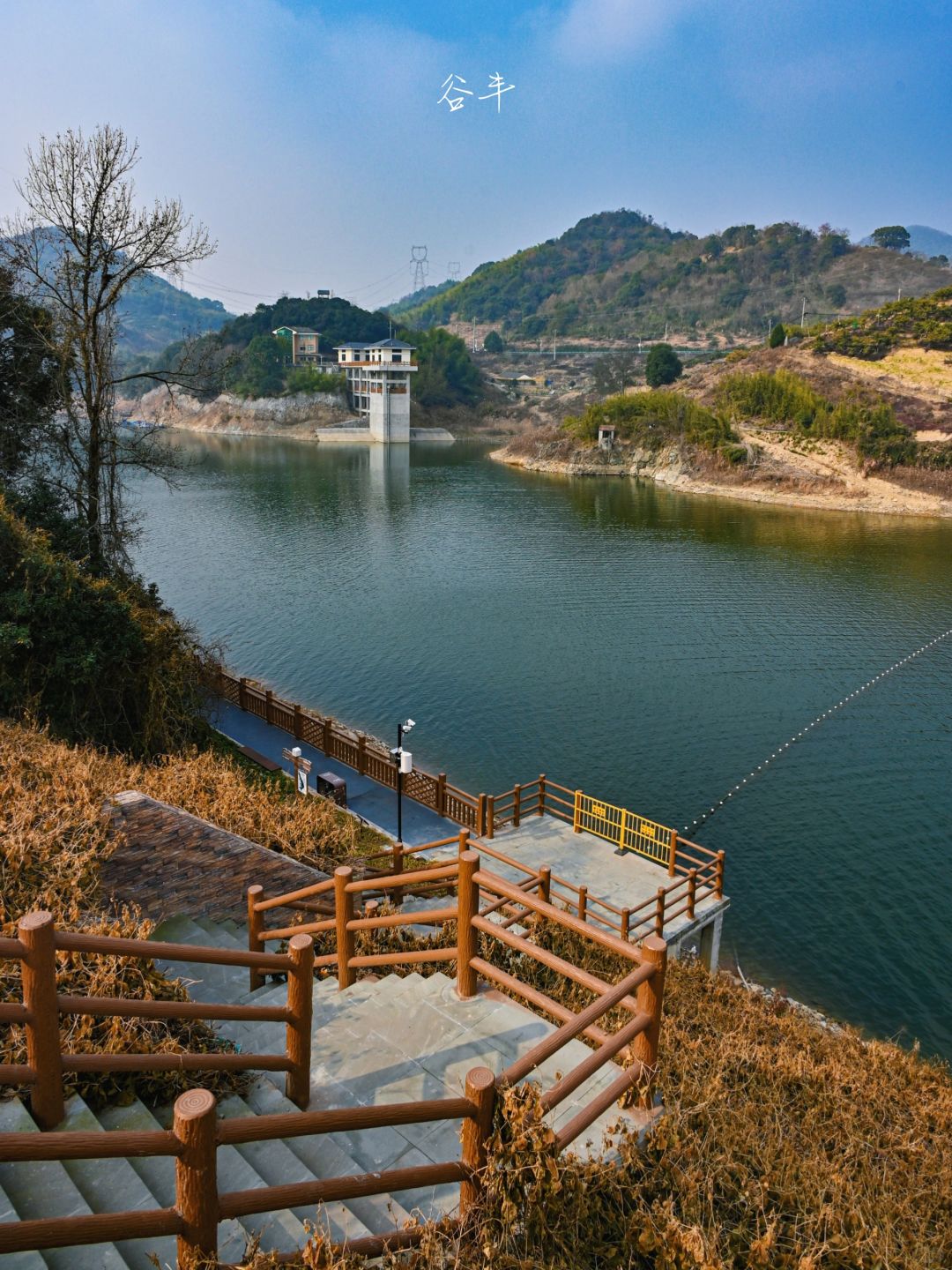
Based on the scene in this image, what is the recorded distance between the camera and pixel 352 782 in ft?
58.8

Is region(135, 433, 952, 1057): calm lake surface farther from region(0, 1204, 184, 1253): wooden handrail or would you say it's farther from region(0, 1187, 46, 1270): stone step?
region(0, 1204, 184, 1253): wooden handrail

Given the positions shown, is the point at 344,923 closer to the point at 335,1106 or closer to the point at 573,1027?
the point at 335,1106

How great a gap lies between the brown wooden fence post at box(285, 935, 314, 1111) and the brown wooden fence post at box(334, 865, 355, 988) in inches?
51.5

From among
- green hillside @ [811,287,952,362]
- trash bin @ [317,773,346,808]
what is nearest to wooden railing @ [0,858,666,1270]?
trash bin @ [317,773,346,808]

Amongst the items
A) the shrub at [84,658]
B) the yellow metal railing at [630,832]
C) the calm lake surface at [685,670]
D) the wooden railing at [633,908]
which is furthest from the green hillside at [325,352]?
the wooden railing at [633,908]

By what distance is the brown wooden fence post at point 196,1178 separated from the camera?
2918mm

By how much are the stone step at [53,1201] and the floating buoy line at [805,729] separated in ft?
51.6

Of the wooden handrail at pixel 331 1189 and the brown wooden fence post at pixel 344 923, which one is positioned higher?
the wooden handrail at pixel 331 1189

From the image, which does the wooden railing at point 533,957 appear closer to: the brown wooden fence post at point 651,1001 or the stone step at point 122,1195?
the brown wooden fence post at point 651,1001

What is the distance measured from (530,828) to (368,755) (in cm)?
403

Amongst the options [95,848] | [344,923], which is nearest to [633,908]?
[344,923]

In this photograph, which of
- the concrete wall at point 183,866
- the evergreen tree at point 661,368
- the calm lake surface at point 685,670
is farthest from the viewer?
the evergreen tree at point 661,368

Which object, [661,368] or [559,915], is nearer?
[559,915]

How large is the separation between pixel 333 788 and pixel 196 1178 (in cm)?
1378
